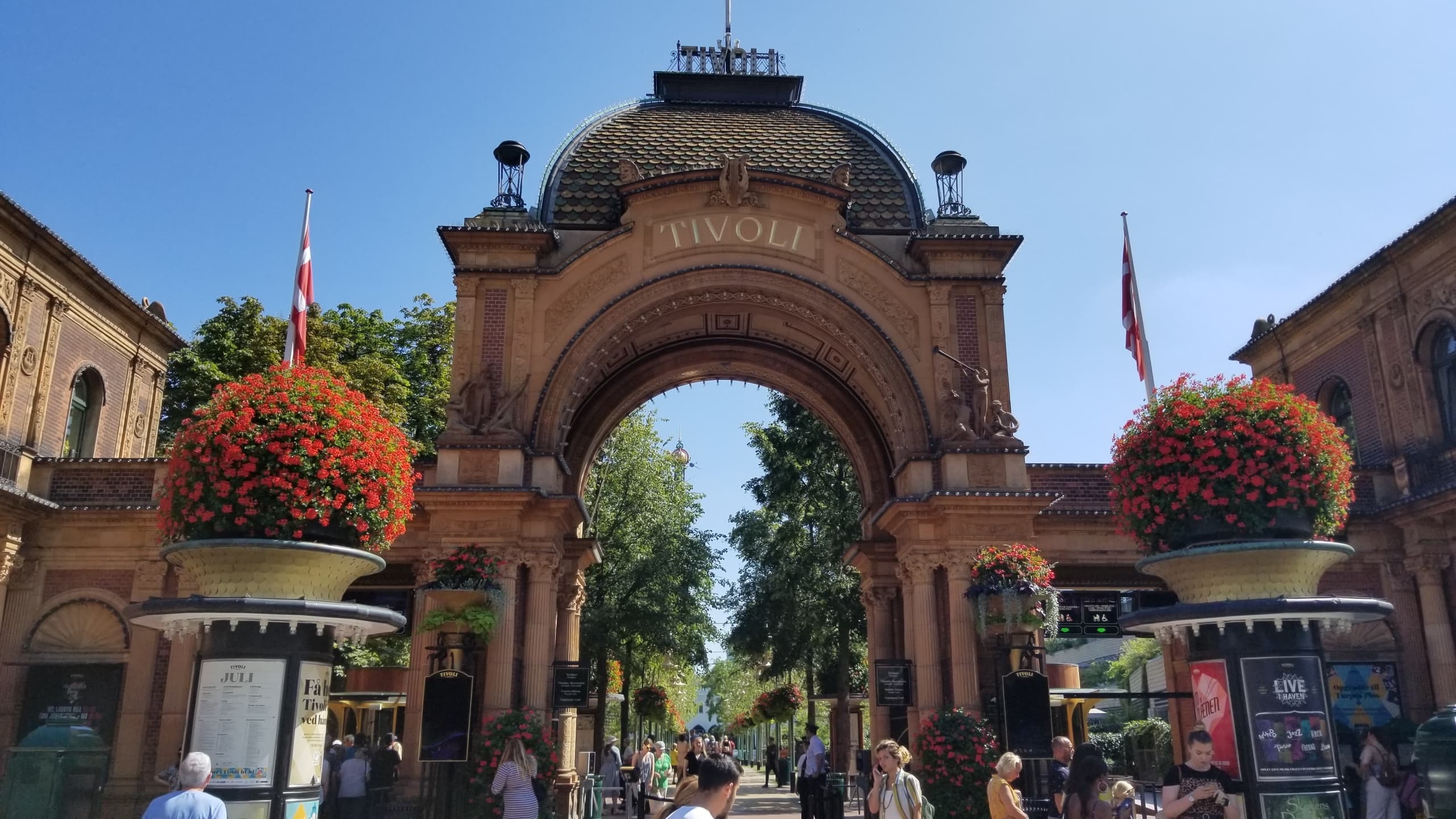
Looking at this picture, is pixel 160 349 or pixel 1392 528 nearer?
pixel 1392 528

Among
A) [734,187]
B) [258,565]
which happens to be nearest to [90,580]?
[258,565]

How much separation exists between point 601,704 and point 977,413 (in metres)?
15.9

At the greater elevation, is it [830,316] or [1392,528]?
[830,316]

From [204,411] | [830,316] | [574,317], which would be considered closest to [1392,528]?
[830,316]

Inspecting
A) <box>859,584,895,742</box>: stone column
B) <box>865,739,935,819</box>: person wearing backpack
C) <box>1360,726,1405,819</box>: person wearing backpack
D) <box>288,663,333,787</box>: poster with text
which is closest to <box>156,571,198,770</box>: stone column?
<box>288,663,333,787</box>: poster with text

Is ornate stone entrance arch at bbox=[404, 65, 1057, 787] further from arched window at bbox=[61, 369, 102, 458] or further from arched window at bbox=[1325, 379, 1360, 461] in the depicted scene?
arched window at bbox=[61, 369, 102, 458]

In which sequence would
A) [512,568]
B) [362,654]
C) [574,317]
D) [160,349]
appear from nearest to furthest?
1. [512,568]
2. [574,317]
3. [160,349]
4. [362,654]

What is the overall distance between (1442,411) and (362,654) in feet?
90.8

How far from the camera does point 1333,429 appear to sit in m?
9.27

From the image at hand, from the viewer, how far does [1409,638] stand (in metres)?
18.1

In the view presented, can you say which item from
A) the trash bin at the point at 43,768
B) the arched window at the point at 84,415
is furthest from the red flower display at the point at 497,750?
the arched window at the point at 84,415

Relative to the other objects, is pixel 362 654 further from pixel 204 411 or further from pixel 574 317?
pixel 204 411

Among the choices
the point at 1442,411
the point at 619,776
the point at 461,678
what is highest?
the point at 1442,411

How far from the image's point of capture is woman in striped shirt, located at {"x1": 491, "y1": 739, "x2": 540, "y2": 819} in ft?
34.1
